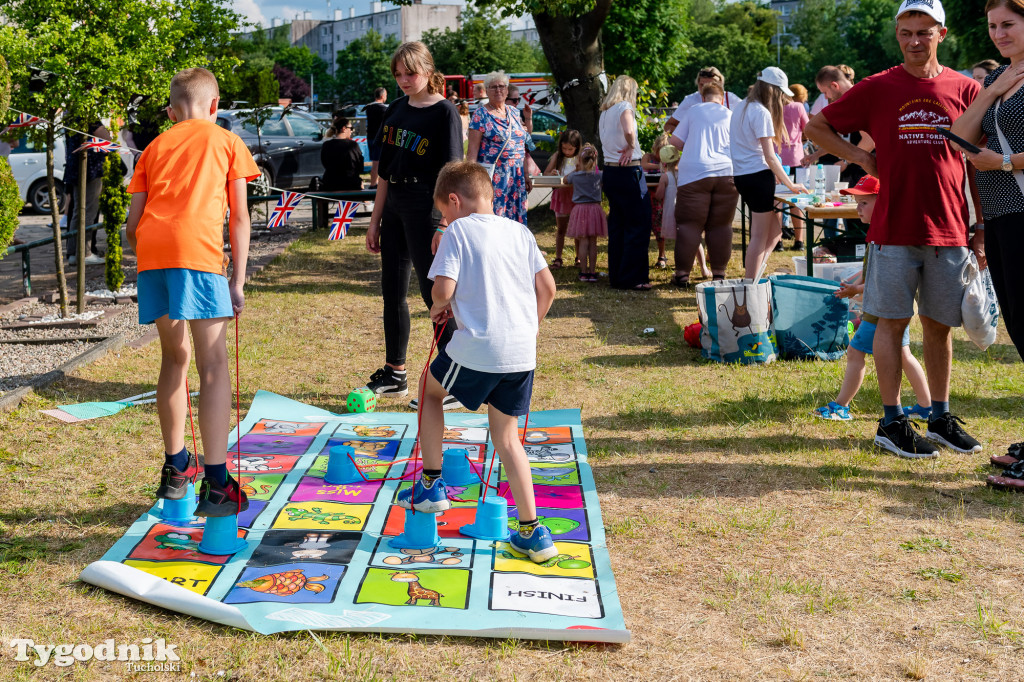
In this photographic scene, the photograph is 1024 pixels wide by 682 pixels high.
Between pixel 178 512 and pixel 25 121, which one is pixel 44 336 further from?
pixel 178 512

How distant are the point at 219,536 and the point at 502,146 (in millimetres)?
5214

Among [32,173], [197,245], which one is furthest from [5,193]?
[32,173]

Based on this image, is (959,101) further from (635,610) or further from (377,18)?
(377,18)

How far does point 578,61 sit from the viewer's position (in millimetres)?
14070

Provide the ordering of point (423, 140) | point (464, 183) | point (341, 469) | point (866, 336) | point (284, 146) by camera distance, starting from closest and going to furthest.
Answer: point (464, 183)
point (341, 469)
point (866, 336)
point (423, 140)
point (284, 146)

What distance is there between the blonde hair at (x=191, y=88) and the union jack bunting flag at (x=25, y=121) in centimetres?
447

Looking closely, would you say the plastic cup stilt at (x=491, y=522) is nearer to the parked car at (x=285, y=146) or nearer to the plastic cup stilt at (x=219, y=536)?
the plastic cup stilt at (x=219, y=536)

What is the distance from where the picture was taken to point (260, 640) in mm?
3090

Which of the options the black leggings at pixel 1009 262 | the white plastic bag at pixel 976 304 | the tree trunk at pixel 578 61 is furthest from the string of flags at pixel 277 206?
the tree trunk at pixel 578 61

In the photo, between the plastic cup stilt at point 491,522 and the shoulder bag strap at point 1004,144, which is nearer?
the plastic cup stilt at point 491,522

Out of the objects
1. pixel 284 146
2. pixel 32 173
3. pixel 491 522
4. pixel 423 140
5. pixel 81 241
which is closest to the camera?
pixel 491 522

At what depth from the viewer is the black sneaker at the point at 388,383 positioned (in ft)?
20.1

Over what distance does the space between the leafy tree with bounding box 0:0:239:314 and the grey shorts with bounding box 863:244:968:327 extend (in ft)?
20.2

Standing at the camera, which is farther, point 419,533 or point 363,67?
point 363,67
